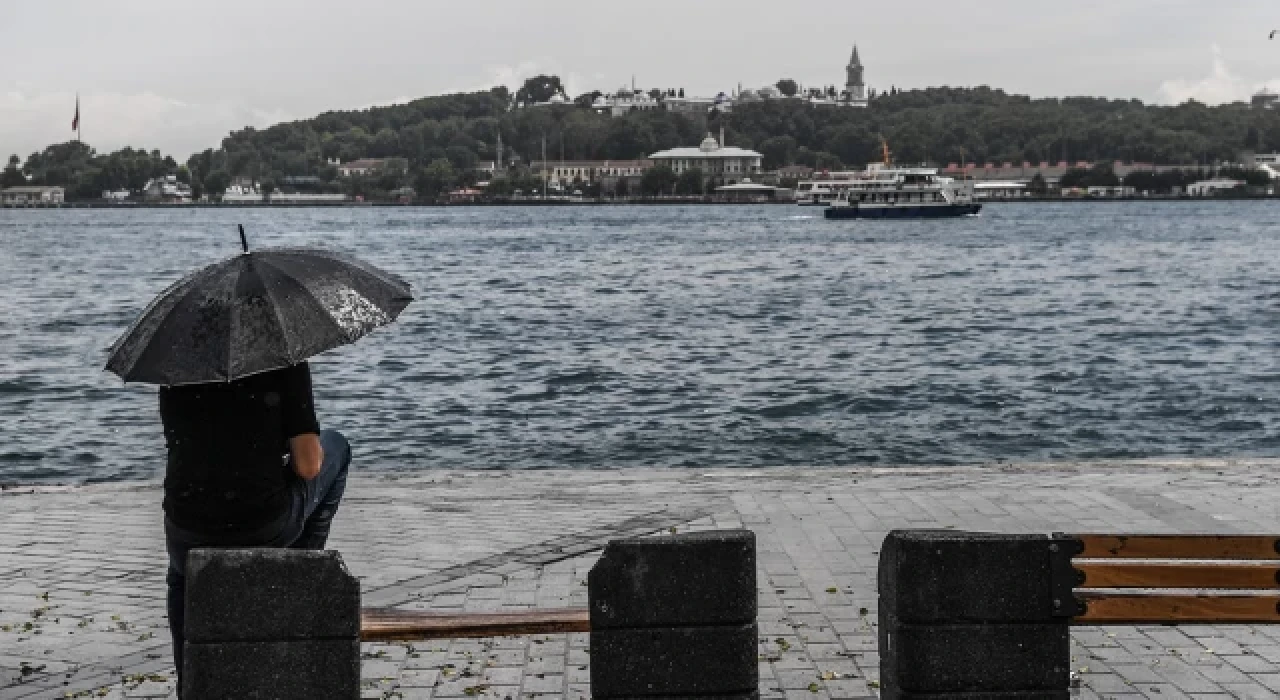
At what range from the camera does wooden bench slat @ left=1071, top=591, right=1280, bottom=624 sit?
16.5ft

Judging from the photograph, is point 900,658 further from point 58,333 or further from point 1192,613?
point 58,333

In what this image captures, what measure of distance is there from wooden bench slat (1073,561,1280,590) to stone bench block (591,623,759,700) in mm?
1059

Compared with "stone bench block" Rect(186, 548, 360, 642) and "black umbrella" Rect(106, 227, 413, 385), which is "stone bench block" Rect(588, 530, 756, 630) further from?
"black umbrella" Rect(106, 227, 413, 385)

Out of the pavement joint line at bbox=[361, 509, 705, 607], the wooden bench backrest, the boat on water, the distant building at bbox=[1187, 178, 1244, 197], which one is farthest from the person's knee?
the distant building at bbox=[1187, 178, 1244, 197]

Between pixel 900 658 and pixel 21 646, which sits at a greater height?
pixel 900 658

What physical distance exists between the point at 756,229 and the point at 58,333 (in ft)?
257

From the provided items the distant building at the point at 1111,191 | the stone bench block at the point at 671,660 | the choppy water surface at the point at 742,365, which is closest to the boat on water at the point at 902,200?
the choppy water surface at the point at 742,365

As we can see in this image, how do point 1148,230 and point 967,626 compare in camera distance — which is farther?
point 1148,230

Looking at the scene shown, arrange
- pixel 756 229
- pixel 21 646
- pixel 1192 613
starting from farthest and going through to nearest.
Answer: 1. pixel 756 229
2. pixel 21 646
3. pixel 1192 613

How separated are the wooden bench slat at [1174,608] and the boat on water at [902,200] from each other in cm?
11384

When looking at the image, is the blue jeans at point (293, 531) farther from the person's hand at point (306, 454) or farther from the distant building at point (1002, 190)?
the distant building at point (1002, 190)

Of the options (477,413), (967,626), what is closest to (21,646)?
(967,626)

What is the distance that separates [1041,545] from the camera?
16.3 feet

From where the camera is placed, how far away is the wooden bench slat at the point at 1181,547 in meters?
5.06
